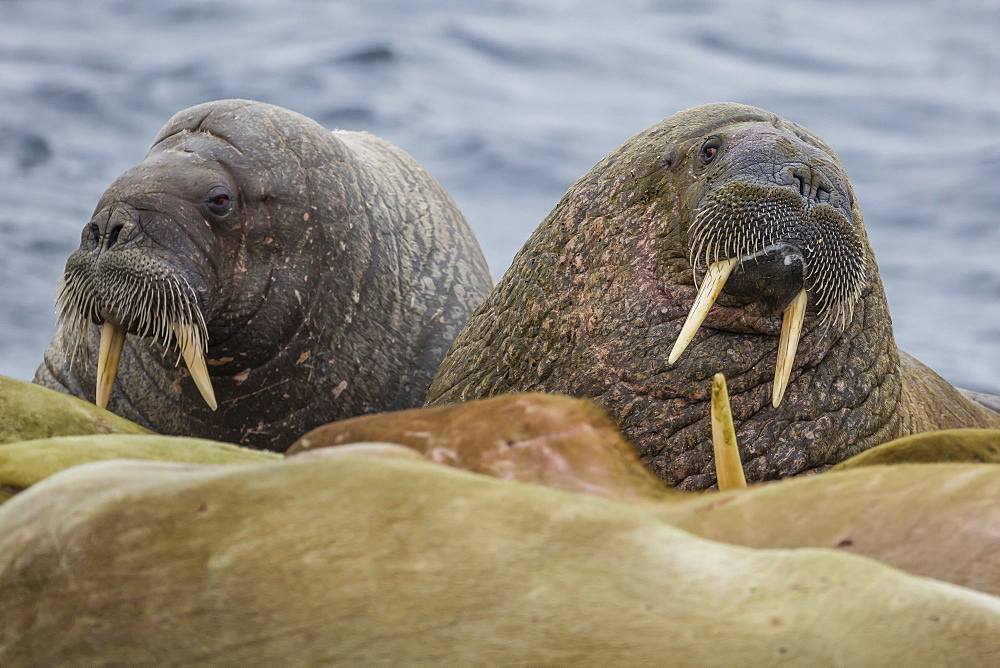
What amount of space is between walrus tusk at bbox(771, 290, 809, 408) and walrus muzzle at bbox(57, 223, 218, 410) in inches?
77.7

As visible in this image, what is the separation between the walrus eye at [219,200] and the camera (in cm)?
503

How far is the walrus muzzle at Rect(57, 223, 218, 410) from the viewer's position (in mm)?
4664

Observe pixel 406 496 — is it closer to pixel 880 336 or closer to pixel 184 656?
pixel 184 656

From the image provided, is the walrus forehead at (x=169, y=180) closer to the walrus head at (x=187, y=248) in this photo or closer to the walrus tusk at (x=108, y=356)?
the walrus head at (x=187, y=248)

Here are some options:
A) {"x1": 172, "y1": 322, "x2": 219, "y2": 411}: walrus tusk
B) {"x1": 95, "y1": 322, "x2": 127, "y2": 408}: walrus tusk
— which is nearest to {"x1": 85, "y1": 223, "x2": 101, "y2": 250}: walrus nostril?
{"x1": 95, "y1": 322, "x2": 127, "y2": 408}: walrus tusk

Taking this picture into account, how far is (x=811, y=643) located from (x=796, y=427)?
10.1 feet

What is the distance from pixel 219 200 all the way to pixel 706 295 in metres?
2.07

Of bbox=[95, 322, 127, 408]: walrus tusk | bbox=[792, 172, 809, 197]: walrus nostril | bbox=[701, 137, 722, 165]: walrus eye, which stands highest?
bbox=[701, 137, 722, 165]: walrus eye

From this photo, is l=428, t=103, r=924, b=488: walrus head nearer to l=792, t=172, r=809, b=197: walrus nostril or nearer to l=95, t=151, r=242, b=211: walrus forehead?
l=792, t=172, r=809, b=197: walrus nostril

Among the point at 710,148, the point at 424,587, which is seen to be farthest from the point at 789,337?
the point at 424,587

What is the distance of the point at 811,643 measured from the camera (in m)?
1.40

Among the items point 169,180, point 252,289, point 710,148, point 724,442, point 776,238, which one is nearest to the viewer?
point 724,442

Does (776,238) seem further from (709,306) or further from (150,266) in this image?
(150,266)

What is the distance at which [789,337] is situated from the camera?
4086mm
